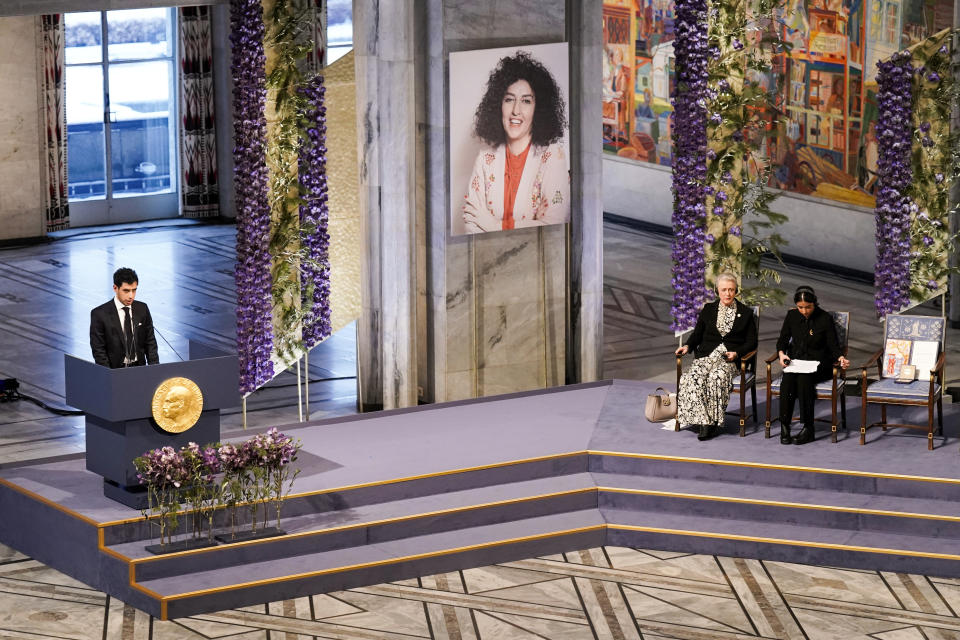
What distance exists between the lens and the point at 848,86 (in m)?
14.7

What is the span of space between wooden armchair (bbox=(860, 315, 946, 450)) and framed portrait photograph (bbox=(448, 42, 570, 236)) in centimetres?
225

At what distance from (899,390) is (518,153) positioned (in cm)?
277

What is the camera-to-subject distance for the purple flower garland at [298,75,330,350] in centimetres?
980

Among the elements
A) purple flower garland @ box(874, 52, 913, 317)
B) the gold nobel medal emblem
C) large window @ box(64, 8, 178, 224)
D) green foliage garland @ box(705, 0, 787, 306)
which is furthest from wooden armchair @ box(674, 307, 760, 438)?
large window @ box(64, 8, 178, 224)

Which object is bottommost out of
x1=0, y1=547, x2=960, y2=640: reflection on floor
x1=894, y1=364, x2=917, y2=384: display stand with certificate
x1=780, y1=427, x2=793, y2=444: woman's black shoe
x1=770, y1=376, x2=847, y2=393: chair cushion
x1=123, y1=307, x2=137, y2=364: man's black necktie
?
x1=0, y1=547, x2=960, y2=640: reflection on floor

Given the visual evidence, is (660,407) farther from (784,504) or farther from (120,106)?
(120,106)

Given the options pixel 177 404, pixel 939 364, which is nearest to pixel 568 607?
pixel 177 404

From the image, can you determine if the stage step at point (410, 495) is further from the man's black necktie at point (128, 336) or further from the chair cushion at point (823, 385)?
the chair cushion at point (823, 385)

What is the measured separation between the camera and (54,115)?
16844mm

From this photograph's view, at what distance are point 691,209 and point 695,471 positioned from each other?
2239mm

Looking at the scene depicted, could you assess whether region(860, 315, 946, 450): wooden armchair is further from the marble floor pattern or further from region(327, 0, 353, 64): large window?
region(327, 0, 353, 64): large window

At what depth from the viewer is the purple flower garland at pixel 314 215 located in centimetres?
980

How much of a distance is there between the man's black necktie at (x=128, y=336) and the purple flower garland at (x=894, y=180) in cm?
509

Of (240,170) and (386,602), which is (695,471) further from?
(240,170)
